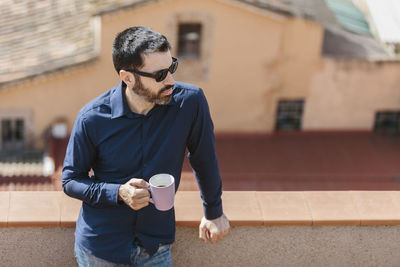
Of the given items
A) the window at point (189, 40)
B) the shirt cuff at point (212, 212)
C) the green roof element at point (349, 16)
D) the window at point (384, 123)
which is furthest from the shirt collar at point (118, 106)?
the green roof element at point (349, 16)

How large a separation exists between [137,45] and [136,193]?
719 mm

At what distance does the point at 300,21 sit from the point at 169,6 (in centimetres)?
313

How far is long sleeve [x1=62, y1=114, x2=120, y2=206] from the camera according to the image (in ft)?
10.4

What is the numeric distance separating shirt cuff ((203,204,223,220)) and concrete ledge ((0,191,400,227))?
0.38ft

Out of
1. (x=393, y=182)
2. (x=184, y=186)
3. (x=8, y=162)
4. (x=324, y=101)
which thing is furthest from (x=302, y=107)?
(x=8, y=162)

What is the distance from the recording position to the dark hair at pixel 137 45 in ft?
10.1

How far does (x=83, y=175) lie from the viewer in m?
3.29

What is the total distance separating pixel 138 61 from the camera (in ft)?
10.2

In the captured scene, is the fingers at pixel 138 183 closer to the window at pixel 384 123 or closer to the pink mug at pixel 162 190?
the pink mug at pixel 162 190

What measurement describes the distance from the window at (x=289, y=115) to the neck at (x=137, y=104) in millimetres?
13261

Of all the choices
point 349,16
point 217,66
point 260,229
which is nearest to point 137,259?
point 260,229

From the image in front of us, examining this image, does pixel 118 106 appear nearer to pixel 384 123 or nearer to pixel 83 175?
pixel 83 175

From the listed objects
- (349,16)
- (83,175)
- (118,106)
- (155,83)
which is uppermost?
(155,83)

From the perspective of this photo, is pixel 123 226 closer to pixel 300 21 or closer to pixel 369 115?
pixel 300 21
